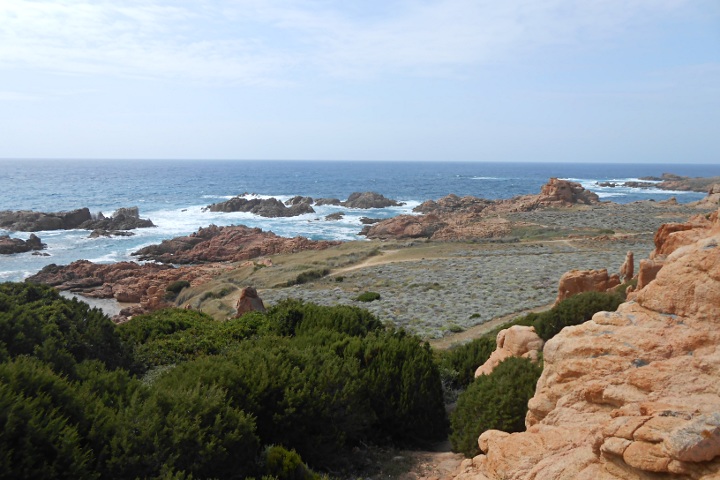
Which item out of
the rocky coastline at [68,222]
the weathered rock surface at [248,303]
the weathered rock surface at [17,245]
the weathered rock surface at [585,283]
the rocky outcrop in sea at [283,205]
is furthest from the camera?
the rocky outcrop in sea at [283,205]

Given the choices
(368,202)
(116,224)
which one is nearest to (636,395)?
(116,224)

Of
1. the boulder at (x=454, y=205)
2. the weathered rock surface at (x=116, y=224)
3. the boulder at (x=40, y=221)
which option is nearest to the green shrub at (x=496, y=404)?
the weathered rock surface at (x=116, y=224)

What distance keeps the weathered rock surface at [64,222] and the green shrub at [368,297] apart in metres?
48.7

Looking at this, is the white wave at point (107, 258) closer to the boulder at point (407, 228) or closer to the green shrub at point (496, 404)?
the boulder at point (407, 228)

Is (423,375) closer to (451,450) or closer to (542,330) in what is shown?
(451,450)

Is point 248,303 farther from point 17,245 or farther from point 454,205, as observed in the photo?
point 454,205

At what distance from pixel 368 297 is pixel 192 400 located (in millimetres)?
18391

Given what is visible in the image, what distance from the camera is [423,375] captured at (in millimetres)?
10383

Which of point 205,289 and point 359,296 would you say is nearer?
point 359,296

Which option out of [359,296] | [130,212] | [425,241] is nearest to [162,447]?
[359,296]

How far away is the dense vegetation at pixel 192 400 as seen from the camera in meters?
6.02

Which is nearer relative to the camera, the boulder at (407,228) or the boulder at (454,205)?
the boulder at (407,228)

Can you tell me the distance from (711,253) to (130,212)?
77.3 m

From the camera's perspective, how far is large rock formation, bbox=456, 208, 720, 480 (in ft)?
14.1
